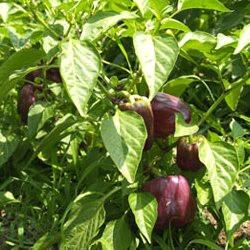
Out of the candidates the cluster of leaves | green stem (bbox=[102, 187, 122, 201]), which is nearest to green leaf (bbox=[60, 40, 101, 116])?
the cluster of leaves

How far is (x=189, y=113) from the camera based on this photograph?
1.42 m

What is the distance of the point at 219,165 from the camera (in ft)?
4.25

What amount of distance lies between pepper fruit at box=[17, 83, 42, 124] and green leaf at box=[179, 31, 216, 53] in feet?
1.50

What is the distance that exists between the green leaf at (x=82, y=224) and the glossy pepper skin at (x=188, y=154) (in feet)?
0.65

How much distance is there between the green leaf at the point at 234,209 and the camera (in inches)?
50.6

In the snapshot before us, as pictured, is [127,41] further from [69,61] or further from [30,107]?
[69,61]

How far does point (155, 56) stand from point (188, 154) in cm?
31

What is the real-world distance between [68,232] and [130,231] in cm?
14

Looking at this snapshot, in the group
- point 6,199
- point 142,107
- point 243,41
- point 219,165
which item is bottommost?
point 6,199

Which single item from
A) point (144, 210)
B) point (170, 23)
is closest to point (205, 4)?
point (170, 23)

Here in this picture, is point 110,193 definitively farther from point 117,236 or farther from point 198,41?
point 198,41

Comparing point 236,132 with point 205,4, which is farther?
point 236,132

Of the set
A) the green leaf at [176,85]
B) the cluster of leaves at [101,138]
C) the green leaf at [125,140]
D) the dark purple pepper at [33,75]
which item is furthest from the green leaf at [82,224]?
the dark purple pepper at [33,75]

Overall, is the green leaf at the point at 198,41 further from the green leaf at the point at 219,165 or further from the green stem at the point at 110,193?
the green stem at the point at 110,193
